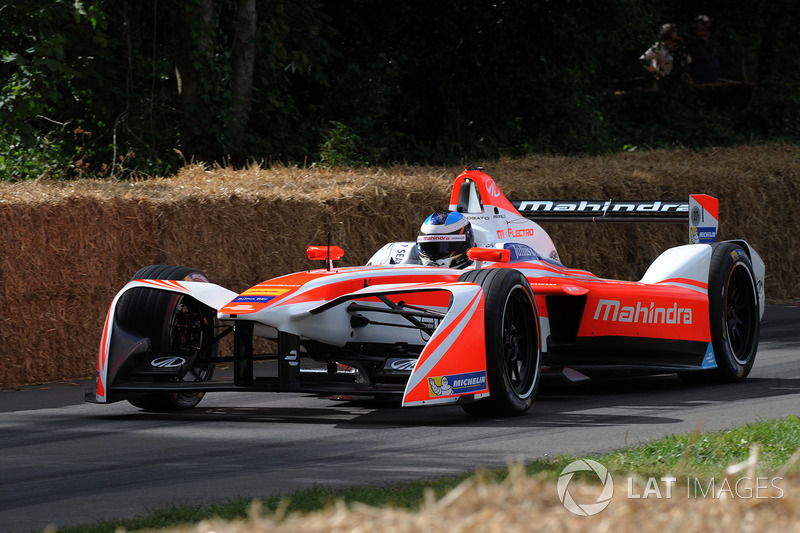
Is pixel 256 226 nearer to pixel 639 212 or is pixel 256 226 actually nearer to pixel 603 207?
pixel 603 207

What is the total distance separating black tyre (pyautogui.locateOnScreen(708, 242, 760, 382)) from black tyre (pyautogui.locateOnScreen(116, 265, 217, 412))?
4.47 meters

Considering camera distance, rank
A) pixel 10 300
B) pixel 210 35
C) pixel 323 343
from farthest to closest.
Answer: pixel 210 35 → pixel 10 300 → pixel 323 343

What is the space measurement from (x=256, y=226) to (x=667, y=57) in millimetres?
22571

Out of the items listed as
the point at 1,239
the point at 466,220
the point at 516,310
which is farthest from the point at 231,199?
the point at 516,310

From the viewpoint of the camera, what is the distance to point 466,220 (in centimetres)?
1037

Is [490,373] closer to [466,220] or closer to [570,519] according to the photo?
[466,220]

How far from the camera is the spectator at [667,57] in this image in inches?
1277

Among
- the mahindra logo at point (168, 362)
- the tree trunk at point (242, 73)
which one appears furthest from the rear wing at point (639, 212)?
the tree trunk at point (242, 73)

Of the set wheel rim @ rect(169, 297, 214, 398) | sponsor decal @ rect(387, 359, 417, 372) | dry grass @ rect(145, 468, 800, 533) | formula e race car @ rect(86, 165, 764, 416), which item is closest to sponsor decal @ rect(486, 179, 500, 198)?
formula e race car @ rect(86, 165, 764, 416)

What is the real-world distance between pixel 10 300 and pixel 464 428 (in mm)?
5009

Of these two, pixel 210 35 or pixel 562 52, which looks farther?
pixel 562 52

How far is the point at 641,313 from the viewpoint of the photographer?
10156 mm

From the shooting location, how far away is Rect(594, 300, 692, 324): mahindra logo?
392 inches

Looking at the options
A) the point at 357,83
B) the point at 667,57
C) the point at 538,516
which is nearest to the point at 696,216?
the point at 538,516
